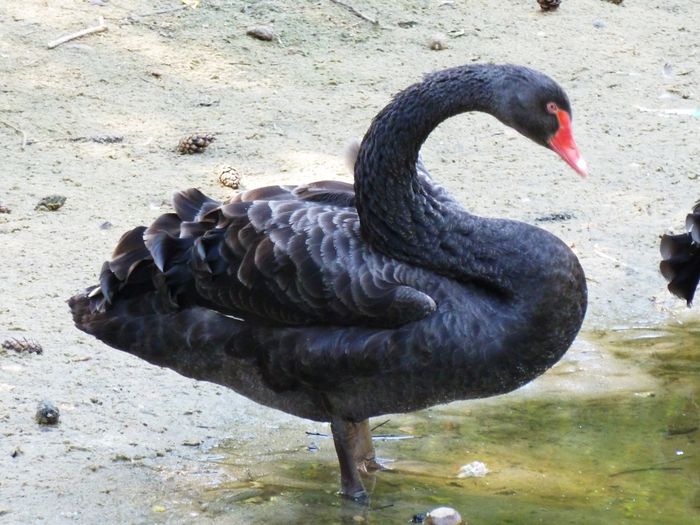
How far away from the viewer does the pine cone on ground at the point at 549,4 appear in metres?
8.82

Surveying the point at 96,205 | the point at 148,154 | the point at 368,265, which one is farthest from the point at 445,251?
the point at 148,154

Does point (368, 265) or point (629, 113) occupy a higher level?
point (368, 265)

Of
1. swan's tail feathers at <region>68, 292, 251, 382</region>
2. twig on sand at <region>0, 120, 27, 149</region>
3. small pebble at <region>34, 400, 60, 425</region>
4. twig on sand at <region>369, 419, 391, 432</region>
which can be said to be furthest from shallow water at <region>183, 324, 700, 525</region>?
twig on sand at <region>0, 120, 27, 149</region>

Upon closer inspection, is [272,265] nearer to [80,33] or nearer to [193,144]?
[193,144]

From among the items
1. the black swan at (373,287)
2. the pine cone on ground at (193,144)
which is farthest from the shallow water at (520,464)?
the pine cone on ground at (193,144)

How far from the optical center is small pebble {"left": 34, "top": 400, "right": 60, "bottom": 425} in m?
4.55

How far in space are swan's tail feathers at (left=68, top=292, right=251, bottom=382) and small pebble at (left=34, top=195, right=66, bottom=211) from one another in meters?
1.72

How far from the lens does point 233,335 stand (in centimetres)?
423

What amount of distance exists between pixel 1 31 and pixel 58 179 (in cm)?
171

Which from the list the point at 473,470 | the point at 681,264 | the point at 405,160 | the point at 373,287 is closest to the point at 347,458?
the point at 473,470

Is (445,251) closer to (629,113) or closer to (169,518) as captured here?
(169,518)

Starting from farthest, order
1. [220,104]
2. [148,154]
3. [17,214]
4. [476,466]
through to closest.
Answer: [220,104] < [148,154] < [17,214] < [476,466]

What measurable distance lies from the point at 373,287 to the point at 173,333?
765mm

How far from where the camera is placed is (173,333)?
4.32 meters
